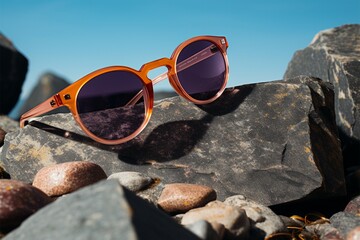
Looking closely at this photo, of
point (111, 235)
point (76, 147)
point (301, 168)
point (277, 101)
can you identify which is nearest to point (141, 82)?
point (76, 147)

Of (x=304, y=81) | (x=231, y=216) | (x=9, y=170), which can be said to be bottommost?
(x=9, y=170)

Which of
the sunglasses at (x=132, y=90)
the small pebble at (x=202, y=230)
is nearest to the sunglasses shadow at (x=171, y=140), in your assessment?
the sunglasses at (x=132, y=90)

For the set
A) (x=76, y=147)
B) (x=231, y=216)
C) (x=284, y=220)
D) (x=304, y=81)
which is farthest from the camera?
(x=304, y=81)

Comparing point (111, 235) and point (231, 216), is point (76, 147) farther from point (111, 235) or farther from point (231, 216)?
point (111, 235)

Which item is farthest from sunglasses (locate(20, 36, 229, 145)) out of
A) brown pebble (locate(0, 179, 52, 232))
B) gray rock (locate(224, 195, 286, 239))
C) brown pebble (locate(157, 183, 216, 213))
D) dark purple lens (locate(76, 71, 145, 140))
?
gray rock (locate(224, 195, 286, 239))

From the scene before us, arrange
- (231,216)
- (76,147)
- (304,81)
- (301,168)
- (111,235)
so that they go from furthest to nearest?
(304,81) < (76,147) < (301,168) < (231,216) < (111,235)

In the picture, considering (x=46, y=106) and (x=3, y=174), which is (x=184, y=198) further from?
(x=3, y=174)
